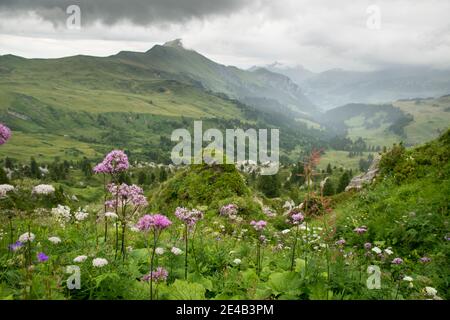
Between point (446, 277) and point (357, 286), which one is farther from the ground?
point (357, 286)

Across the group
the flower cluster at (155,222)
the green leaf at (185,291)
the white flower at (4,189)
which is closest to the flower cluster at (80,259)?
the flower cluster at (155,222)

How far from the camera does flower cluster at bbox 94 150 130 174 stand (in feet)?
24.4

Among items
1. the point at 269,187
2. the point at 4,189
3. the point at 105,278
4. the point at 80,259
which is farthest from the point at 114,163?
the point at 269,187

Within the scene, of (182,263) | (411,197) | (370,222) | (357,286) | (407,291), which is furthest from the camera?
(411,197)

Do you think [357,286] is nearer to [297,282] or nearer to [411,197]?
[297,282]

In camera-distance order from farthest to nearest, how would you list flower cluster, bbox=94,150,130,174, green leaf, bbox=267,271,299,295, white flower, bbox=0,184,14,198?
1. flower cluster, bbox=94,150,130,174
2. white flower, bbox=0,184,14,198
3. green leaf, bbox=267,271,299,295

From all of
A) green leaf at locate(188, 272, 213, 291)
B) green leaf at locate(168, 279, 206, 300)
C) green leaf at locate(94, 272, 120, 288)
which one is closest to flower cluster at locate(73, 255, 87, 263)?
green leaf at locate(94, 272, 120, 288)

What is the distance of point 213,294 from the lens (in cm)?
661

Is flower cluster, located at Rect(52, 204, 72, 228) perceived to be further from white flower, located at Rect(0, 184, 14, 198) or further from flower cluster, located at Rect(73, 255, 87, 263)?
flower cluster, located at Rect(73, 255, 87, 263)

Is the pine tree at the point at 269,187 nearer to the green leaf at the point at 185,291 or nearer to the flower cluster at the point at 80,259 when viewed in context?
the green leaf at the point at 185,291

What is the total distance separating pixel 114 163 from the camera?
7.52 metres

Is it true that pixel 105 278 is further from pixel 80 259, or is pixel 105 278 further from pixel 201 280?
pixel 201 280
